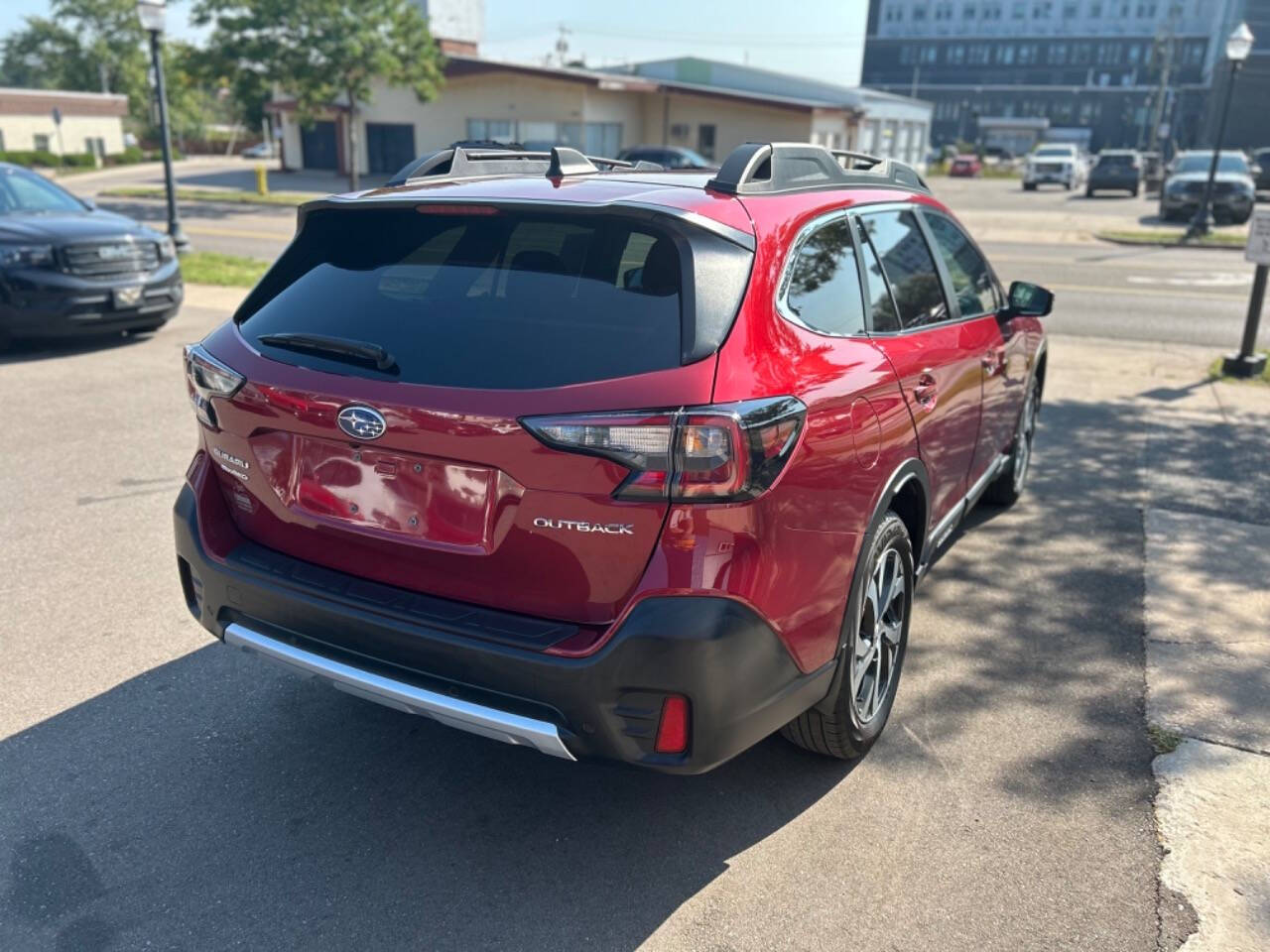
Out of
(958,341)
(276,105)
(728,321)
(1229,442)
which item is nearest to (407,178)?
(728,321)

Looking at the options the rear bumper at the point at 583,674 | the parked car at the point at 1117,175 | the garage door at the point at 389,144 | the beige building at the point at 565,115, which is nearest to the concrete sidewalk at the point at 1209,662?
the rear bumper at the point at 583,674

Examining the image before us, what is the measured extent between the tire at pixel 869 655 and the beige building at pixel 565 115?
39.2m

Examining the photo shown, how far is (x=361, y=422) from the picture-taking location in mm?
2758

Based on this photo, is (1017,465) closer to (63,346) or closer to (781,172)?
(781,172)

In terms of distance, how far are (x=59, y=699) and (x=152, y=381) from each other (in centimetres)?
527

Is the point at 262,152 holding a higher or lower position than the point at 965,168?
lower

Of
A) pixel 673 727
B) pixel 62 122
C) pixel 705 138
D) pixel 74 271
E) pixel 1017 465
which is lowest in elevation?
pixel 1017 465

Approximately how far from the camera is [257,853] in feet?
9.73

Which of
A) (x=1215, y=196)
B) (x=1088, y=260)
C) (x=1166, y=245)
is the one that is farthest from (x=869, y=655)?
(x=1215, y=196)

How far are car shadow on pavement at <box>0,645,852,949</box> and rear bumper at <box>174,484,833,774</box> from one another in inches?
12.8

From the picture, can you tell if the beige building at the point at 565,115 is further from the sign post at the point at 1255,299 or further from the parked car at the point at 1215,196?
the sign post at the point at 1255,299

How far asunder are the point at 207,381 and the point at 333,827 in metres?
1.38

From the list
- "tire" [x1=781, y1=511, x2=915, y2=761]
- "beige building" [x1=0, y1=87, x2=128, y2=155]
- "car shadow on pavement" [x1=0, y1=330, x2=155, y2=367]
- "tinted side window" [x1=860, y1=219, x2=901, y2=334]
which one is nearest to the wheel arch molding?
"tire" [x1=781, y1=511, x2=915, y2=761]

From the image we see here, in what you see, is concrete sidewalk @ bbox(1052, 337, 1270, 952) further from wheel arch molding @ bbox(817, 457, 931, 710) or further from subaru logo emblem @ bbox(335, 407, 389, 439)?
subaru logo emblem @ bbox(335, 407, 389, 439)
